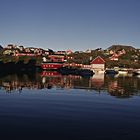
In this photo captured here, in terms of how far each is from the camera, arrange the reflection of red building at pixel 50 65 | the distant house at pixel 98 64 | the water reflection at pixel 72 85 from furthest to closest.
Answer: the distant house at pixel 98 64, the reflection of red building at pixel 50 65, the water reflection at pixel 72 85

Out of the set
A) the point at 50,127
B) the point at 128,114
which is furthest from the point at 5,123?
the point at 128,114

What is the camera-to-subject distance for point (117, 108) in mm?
27797

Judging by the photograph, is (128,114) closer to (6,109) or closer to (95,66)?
(6,109)

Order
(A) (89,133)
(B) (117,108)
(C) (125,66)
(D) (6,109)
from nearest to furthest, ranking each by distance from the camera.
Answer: (A) (89,133) < (D) (6,109) < (B) (117,108) < (C) (125,66)

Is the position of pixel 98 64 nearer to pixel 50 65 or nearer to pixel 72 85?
pixel 50 65

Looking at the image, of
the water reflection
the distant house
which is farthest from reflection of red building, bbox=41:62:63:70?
the water reflection

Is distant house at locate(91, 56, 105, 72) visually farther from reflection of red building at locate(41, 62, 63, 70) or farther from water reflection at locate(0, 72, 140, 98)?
water reflection at locate(0, 72, 140, 98)

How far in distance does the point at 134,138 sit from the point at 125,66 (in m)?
184

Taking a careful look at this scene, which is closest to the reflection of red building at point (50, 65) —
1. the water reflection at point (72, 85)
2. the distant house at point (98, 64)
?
the distant house at point (98, 64)

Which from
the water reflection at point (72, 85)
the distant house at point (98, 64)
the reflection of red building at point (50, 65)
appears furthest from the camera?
the distant house at point (98, 64)

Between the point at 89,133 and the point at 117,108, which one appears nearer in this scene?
the point at 89,133

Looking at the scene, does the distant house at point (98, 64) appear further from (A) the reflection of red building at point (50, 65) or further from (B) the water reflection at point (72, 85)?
(B) the water reflection at point (72, 85)

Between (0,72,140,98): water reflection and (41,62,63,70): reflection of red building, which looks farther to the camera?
(41,62,63,70): reflection of red building

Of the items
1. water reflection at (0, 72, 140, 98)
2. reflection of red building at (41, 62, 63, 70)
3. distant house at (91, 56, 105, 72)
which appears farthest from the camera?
distant house at (91, 56, 105, 72)
